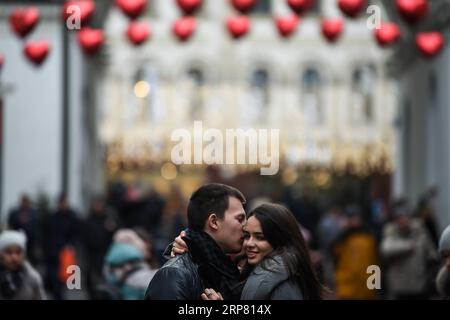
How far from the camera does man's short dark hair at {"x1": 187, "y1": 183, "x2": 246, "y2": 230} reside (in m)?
6.33

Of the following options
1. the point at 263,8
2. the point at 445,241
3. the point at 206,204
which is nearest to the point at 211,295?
the point at 206,204

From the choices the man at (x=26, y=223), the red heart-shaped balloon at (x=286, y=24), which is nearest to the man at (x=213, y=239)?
the man at (x=26, y=223)

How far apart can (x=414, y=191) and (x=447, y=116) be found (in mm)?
7148

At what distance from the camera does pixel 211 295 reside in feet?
20.2

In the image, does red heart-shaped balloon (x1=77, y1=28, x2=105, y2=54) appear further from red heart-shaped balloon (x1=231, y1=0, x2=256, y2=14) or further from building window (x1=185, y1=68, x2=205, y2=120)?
building window (x1=185, y1=68, x2=205, y2=120)

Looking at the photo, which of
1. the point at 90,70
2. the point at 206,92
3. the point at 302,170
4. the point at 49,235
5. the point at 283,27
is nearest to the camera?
the point at 49,235

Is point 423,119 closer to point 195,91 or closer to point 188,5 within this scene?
point 188,5

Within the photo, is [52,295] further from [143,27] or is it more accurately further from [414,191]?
[414,191]

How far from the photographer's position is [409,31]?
31.5 meters

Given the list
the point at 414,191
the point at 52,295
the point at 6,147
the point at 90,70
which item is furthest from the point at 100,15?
the point at 52,295

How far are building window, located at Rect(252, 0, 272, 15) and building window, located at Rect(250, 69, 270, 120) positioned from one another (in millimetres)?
2404

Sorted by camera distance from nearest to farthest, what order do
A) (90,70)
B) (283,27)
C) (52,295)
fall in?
(52,295), (283,27), (90,70)

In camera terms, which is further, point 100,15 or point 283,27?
point 100,15

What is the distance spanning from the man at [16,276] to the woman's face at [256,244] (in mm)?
3767
